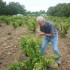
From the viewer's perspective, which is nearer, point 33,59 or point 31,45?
point 33,59

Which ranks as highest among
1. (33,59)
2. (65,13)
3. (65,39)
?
(33,59)

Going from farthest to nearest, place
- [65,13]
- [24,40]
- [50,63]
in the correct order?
1. [65,13]
2. [24,40]
3. [50,63]

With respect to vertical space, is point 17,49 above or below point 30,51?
below

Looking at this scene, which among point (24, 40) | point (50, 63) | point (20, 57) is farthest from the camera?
point (20, 57)

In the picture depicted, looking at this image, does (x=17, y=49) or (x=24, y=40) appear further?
(x=17, y=49)

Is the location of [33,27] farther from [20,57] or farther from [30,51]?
[30,51]

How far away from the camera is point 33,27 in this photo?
15.4 meters

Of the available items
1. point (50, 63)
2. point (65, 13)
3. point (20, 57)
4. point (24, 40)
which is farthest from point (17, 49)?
point (65, 13)

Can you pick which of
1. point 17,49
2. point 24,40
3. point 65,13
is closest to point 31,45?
point 24,40

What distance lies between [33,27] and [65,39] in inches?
133

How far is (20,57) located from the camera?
856 centimetres

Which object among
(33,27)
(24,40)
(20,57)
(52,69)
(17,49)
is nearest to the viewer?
(52,69)

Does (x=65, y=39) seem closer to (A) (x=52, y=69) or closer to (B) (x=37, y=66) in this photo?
(A) (x=52, y=69)

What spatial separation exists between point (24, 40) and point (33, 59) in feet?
4.75
